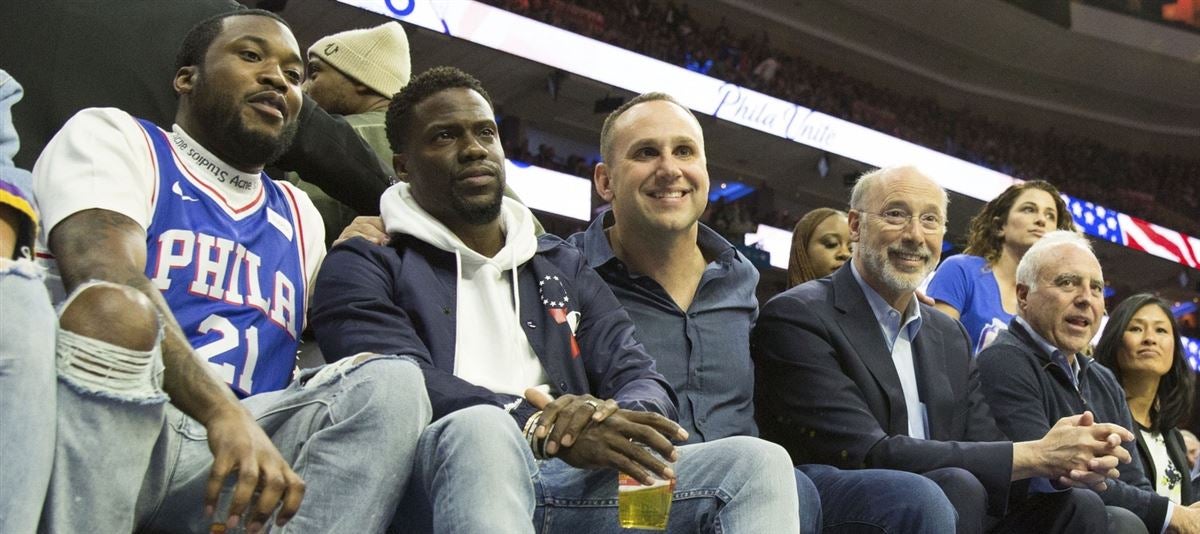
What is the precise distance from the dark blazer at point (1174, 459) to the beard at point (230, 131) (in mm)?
2495

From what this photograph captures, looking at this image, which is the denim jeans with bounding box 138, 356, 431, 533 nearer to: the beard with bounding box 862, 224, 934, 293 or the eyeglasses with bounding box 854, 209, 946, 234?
the beard with bounding box 862, 224, 934, 293

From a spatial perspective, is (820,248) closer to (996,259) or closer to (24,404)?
(996,259)

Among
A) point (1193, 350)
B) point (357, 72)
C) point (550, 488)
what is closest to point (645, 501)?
point (550, 488)

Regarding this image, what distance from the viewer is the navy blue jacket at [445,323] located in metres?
1.91

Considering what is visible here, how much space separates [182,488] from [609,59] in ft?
29.1

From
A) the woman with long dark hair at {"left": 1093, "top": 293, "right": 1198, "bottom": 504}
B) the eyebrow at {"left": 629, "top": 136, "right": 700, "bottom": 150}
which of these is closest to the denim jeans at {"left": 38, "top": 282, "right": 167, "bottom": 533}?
the eyebrow at {"left": 629, "top": 136, "right": 700, "bottom": 150}

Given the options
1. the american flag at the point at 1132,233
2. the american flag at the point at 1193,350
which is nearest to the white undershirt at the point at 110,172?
the american flag at the point at 1132,233

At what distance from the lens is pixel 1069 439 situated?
94.3 inches

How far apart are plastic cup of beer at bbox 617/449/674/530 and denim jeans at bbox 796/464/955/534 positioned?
632 millimetres

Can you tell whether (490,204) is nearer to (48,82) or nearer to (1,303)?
(48,82)

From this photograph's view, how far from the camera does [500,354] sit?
6.86 ft

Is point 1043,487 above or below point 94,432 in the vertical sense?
above

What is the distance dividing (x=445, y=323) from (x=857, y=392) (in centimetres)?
95

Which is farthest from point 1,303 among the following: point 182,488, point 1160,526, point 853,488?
point 1160,526
